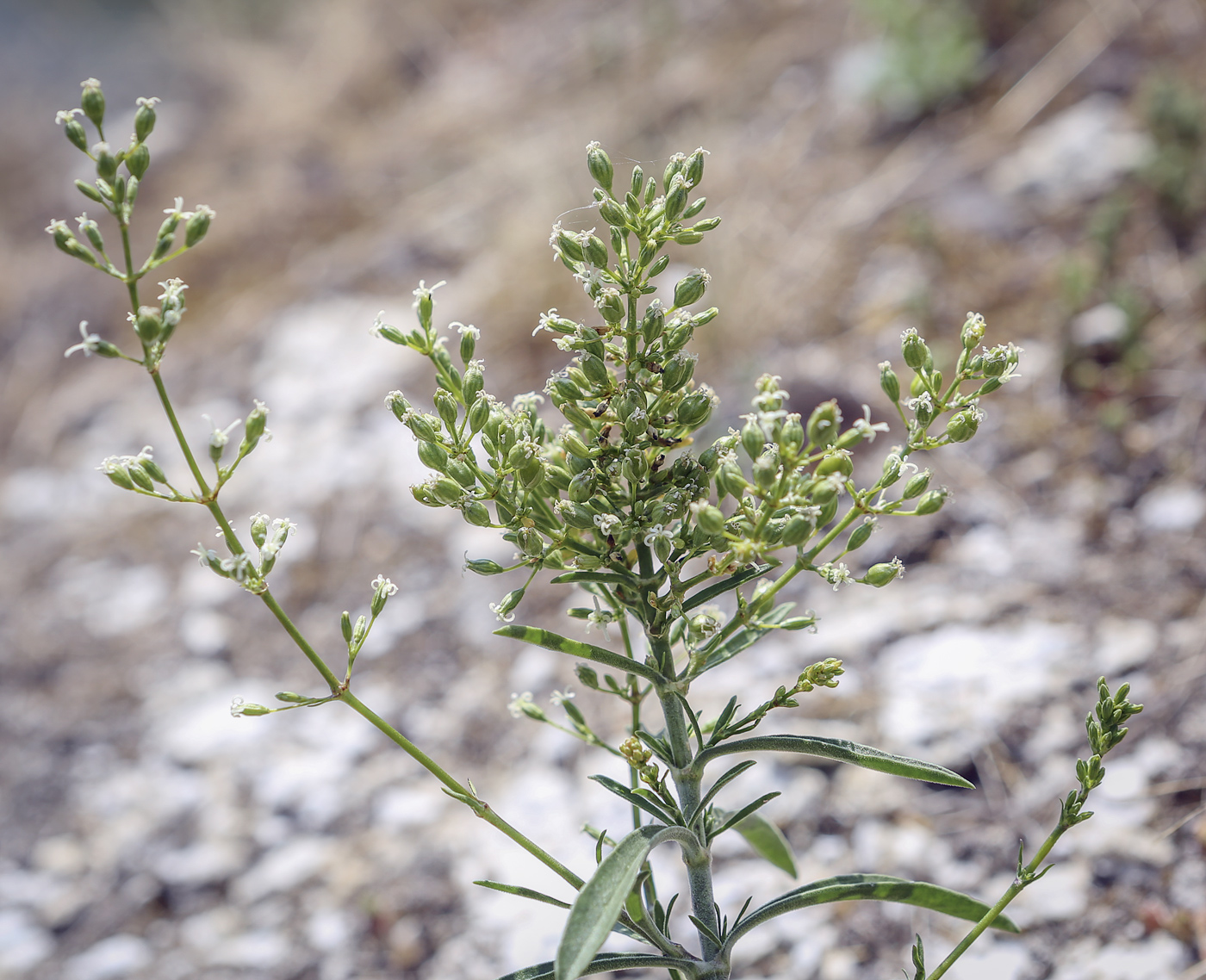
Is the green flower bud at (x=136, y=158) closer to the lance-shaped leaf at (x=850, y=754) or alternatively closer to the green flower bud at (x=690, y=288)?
the green flower bud at (x=690, y=288)

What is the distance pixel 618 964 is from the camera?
3.53 feet

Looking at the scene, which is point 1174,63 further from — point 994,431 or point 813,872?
point 813,872

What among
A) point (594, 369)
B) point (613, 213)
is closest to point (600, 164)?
point (613, 213)

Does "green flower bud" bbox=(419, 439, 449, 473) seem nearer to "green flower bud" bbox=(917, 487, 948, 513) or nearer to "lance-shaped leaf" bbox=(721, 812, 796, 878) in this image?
"green flower bud" bbox=(917, 487, 948, 513)

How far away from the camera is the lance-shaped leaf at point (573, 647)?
95 centimetres

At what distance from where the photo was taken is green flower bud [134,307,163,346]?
0.84 m

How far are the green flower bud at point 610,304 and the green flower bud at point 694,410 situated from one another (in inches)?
4.7

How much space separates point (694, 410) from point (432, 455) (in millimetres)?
285

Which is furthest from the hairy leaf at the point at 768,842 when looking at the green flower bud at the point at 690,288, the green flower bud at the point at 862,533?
the green flower bud at the point at 690,288

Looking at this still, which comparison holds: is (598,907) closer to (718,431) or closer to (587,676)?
(587,676)

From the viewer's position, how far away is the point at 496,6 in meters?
7.21

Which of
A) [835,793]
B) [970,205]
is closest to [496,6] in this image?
[970,205]

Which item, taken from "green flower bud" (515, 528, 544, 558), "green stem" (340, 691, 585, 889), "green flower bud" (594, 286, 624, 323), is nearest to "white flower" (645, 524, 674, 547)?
"green flower bud" (515, 528, 544, 558)

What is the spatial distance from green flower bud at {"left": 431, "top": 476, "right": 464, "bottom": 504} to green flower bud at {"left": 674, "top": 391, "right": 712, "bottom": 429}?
254 millimetres
